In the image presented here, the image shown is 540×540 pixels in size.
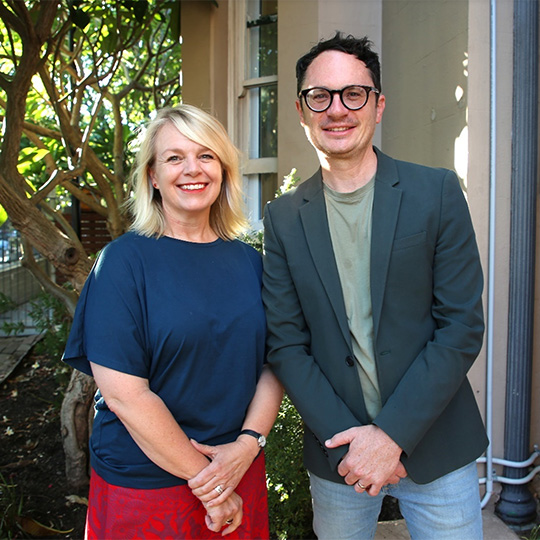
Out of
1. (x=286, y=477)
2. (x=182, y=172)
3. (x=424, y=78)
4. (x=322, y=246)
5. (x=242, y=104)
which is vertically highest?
(x=242, y=104)

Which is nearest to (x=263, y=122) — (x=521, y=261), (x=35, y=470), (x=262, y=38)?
(x=262, y=38)

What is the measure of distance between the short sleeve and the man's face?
0.80 metres

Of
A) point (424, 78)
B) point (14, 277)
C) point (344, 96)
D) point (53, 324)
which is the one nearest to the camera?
point (344, 96)

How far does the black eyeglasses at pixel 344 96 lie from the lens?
1970 millimetres

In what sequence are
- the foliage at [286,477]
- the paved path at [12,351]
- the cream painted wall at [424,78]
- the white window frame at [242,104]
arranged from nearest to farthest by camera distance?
the foliage at [286,477], the cream painted wall at [424,78], the white window frame at [242,104], the paved path at [12,351]

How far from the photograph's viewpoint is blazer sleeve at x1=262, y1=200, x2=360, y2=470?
6.30 feet

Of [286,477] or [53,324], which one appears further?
[53,324]

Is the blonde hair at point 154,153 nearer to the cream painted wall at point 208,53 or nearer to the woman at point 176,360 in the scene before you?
the woman at point 176,360

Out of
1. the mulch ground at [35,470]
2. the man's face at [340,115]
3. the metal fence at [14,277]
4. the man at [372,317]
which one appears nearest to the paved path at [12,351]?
the mulch ground at [35,470]

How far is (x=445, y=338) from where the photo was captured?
1.88 meters

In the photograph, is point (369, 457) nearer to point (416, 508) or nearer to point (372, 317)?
point (416, 508)

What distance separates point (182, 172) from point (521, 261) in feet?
6.74

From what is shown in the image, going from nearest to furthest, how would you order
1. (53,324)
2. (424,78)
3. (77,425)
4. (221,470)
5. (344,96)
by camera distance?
(221,470) < (344,96) < (424,78) < (77,425) < (53,324)

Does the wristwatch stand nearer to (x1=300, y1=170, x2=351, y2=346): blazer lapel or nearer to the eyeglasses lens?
(x1=300, y1=170, x2=351, y2=346): blazer lapel
